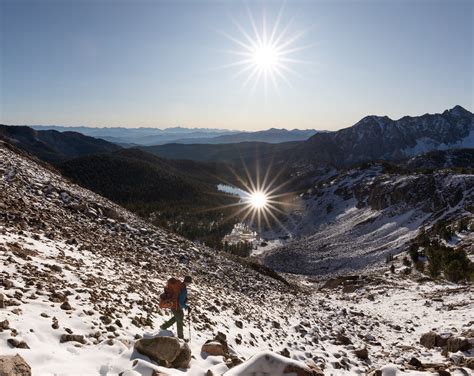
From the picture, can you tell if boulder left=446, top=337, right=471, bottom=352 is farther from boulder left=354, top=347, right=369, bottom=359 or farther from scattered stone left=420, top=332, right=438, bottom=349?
boulder left=354, top=347, right=369, bottom=359

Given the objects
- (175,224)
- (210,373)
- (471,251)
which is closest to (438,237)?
(471,251)

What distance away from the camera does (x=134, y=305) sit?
13359 mm

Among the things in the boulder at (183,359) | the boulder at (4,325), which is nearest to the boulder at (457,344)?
the boulder at (183,359)

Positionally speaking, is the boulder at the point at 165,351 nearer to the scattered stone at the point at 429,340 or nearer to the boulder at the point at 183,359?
the boulder at the point at 183,359

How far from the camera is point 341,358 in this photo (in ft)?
52.7

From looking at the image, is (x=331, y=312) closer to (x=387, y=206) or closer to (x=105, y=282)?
(x=105, y=282)

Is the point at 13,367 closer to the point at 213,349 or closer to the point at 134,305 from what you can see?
the point at 213,349

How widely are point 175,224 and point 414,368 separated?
111m

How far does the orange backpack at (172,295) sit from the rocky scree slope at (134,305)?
999 millimetres

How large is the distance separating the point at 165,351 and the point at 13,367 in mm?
4093

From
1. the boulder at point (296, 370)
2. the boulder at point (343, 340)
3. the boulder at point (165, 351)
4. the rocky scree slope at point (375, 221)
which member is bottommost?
the boulder at point (165, 351)

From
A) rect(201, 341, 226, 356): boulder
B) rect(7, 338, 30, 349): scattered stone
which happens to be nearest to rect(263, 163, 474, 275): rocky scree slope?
rect(201, 341, 226, 356): boulder

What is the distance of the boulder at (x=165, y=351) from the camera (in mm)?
9555

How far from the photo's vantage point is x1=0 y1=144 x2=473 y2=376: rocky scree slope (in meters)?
9.13
